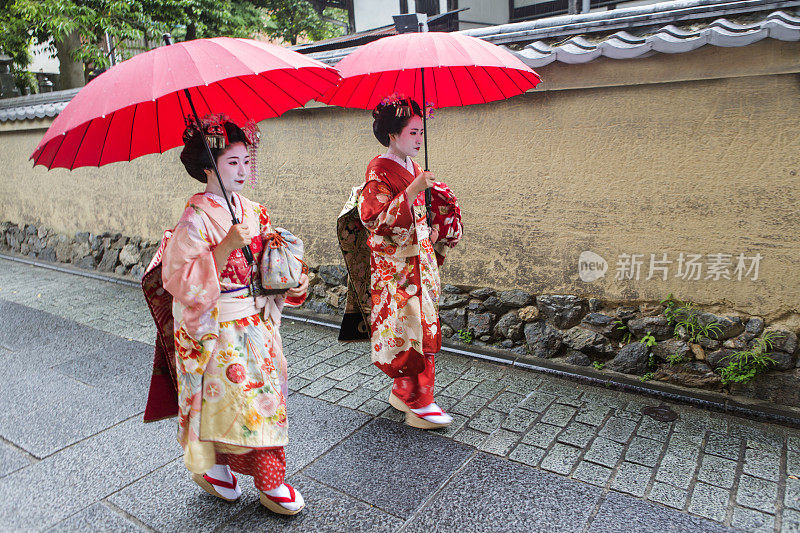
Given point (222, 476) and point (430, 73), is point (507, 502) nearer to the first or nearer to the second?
point (222, 476)

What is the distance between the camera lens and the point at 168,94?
269 centimetres

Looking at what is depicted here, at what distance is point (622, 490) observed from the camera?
10.4 ft

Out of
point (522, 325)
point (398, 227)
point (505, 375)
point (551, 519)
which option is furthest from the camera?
point (522, 325)

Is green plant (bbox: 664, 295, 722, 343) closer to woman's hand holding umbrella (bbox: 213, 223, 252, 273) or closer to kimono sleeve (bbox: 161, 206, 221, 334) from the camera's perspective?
woman's hand holding umbrella (bbox: 213, 223, 252, 273)

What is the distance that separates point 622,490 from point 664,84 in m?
2.92

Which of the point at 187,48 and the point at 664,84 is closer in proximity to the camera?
the point at 187,48

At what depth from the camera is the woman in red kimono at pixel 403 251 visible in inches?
142

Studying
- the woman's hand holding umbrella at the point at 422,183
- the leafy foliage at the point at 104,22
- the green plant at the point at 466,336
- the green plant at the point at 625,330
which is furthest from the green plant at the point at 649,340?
the leafy foliage at the point at 104,22

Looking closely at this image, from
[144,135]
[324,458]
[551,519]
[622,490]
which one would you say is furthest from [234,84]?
[622,490]

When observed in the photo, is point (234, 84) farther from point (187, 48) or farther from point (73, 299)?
point (73, 299)

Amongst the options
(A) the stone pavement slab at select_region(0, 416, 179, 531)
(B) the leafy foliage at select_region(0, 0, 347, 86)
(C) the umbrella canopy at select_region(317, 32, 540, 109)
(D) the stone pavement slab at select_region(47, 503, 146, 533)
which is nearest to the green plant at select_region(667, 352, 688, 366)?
(C) the umbrella canopy at select_region(317, 32, 540, 109)

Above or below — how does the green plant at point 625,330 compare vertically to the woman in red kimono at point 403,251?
below

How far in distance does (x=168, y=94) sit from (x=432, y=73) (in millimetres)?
2055

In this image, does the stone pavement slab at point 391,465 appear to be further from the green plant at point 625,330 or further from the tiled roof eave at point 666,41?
the tiled roof eave at point 666,41
